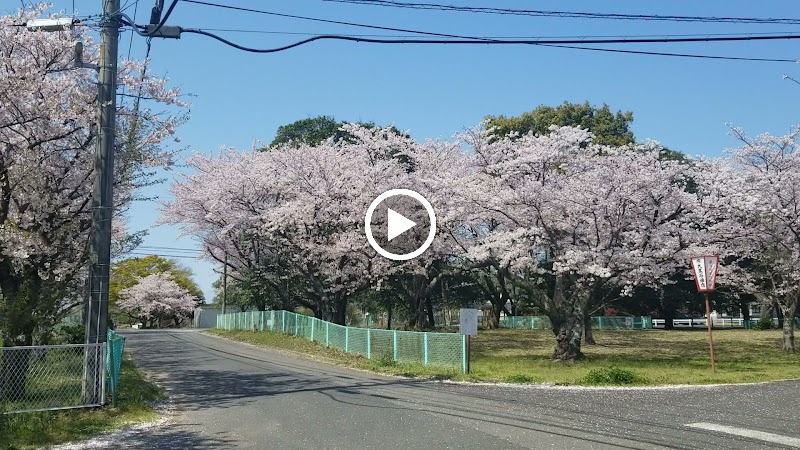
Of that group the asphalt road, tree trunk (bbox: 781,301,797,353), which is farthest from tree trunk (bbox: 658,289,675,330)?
the asphalt road

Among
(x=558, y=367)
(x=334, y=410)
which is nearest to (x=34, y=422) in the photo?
(x=334, y=410)

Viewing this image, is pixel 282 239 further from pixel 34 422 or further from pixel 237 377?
pixel 34 422

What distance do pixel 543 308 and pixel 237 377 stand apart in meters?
10.2

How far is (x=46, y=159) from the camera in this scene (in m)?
14.1

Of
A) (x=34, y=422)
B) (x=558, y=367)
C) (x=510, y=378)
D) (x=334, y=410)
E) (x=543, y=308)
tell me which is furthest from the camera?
(x=543, y=308)

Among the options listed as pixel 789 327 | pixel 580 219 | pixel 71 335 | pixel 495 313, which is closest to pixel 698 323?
pixel 495 313

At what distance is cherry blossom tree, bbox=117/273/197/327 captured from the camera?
205 ft

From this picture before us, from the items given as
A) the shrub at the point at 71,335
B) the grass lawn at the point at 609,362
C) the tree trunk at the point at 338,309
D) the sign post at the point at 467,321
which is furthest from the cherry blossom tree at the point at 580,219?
the shrub at the point at 71,335

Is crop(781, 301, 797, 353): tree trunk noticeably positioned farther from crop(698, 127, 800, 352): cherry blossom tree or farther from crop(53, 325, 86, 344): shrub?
crop(53, 325, 86, 344): shrub

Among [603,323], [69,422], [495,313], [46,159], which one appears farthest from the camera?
[603,323]

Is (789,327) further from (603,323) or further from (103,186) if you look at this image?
(603,323)

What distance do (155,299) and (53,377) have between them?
55577 millimetres

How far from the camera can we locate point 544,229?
2120 cm

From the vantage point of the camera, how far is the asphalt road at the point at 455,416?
8.79 m
